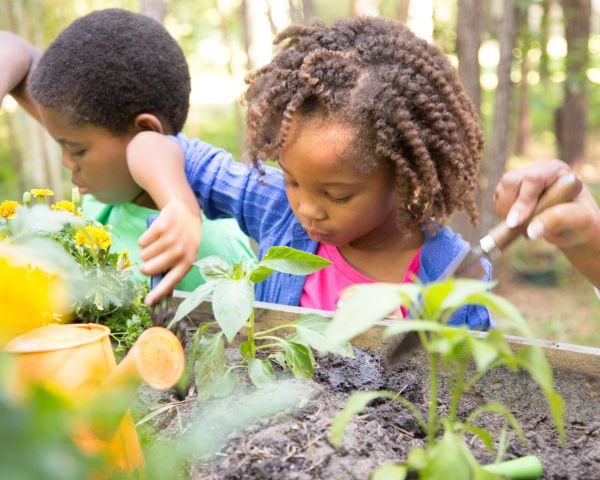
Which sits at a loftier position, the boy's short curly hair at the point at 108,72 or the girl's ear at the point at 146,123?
the boy's short curly hair at the point at 108,72

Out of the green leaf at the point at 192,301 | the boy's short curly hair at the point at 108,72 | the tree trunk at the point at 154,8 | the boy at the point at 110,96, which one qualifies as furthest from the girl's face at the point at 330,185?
the tree trunk at the point at 154,8

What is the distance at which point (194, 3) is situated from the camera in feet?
33.2

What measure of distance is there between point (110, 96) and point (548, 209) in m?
1.28

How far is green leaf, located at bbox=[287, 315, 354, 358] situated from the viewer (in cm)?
103

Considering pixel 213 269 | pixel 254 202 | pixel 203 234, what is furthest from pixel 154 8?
pixel 213 269

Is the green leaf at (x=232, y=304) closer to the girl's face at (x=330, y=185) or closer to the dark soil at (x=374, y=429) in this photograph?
the dark soil at (x=374, y=429)

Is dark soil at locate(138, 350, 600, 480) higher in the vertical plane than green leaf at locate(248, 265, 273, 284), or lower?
lower

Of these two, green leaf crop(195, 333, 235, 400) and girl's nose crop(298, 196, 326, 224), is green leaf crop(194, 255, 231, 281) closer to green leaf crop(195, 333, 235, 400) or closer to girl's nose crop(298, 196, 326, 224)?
green leaf crop(195, 333, 235, 400)

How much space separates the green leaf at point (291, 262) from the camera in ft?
3.59

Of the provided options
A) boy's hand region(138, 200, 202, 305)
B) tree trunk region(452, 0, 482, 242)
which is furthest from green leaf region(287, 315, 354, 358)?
tree trunk region(452, 0, 482, 242)

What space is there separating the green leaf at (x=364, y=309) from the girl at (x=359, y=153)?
691mm

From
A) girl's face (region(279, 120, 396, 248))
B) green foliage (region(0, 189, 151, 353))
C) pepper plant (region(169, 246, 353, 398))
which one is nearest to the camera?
pepper plant (region(169, 246, 353, 398))

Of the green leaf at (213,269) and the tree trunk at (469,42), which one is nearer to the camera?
the green leaf at (213,269)

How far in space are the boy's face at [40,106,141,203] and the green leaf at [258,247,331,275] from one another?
1.02 meters
